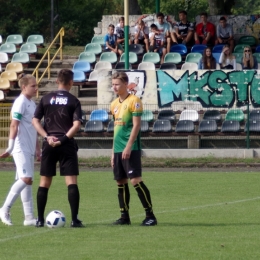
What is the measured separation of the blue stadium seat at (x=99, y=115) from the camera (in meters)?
26.5

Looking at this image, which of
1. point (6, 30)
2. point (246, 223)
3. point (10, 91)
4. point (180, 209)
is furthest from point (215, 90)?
point (6, 30)

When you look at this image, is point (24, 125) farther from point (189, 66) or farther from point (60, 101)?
point (189, 66)

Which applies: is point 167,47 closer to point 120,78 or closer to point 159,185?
point 159,185

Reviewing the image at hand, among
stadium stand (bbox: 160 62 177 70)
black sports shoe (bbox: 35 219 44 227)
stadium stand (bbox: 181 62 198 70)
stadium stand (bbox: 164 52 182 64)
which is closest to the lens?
black sports shoe (bbox: 35 219 44 227)

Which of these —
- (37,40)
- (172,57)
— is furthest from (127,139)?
(37,40)

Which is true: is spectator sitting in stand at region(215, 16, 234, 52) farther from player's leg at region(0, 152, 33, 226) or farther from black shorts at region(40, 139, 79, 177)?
black shorts at region(40, 139, 79, 177)

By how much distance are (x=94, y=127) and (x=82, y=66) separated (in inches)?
196

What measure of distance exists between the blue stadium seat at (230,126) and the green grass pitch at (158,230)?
858 cm

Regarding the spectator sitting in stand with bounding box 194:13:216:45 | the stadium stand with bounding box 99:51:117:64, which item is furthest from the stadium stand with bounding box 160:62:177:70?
the stadium stand with bounding box 99:51:117:64

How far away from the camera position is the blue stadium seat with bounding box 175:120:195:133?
84.3 ft

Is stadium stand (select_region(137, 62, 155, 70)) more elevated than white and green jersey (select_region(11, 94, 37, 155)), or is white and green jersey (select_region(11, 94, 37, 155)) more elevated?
A: stadium stand (select_region(137, 62, 155, 70))

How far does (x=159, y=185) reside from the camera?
17.8 meters

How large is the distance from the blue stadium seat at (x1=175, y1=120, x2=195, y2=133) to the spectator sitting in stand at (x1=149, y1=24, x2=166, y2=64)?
4.82m

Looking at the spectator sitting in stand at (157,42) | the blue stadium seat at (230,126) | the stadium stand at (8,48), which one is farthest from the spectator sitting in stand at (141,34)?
the blue stadium seat at (230,126)
